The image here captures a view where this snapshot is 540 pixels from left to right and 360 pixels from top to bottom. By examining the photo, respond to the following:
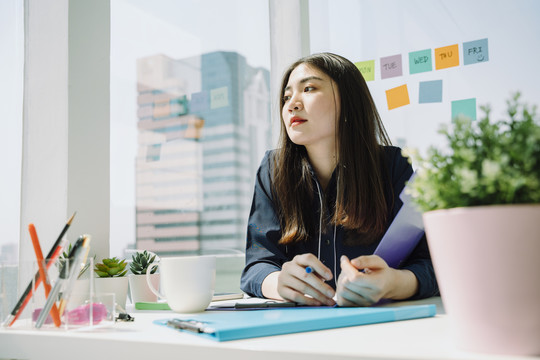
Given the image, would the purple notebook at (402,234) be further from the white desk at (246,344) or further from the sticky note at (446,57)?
the sticky note at (446,57)

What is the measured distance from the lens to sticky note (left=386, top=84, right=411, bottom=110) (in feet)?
5.80

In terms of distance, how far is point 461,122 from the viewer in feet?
1.39

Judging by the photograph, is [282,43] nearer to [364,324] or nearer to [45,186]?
[45,186]

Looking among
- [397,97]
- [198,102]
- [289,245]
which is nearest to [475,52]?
[397,97]

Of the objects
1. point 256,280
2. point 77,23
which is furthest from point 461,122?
point 77,23

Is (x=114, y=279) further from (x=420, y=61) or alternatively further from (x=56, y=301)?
(x=420, y=61)

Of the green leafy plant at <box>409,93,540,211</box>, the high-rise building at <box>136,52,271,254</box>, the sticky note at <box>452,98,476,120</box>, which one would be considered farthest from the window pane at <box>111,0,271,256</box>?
the green leafy plant at <box>409,93,540,211</box>

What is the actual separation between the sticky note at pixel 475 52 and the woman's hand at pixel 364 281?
1119 millimetres

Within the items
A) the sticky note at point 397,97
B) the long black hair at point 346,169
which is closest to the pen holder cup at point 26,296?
the long black hair at point 346,169

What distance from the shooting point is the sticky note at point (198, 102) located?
6.55ft

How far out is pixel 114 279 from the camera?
114cm

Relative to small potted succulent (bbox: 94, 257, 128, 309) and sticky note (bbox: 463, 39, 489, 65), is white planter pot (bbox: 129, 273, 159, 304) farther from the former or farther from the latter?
sticky note (bbox: 463, 39, 489, 65)

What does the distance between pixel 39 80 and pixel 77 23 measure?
0.83 ft

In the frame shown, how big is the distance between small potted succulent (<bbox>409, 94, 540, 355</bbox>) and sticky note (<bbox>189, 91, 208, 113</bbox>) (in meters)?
1.67
